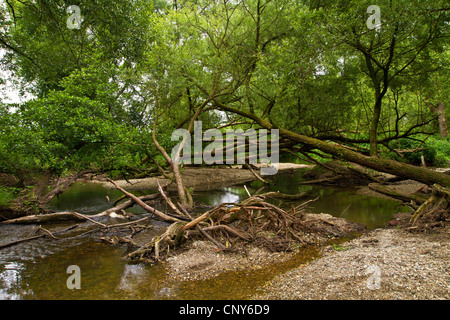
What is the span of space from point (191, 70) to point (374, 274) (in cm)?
1055

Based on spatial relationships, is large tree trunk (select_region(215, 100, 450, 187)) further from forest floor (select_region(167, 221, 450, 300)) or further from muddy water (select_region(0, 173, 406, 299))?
forest floor (select_region(167, 221, 450, 300))

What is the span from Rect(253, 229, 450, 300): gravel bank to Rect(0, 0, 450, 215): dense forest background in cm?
434

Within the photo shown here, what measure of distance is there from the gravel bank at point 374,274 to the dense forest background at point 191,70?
14.2 feet

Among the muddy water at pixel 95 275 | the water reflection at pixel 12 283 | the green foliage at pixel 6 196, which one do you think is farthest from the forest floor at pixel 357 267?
the green foliage at pixel 6 196

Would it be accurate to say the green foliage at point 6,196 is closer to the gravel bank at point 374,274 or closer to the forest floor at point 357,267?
the forest floor at point 357,267

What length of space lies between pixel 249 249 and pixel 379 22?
8.44m

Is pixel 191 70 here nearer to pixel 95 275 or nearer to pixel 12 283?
pixel 95 275

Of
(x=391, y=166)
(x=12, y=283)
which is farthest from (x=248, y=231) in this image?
(x=391, y=166)

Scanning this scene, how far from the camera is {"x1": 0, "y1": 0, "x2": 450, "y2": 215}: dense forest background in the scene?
8.55 metres

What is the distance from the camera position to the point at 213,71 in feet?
42.1

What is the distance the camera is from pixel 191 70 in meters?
12.1

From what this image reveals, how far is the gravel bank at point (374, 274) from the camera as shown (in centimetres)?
389
